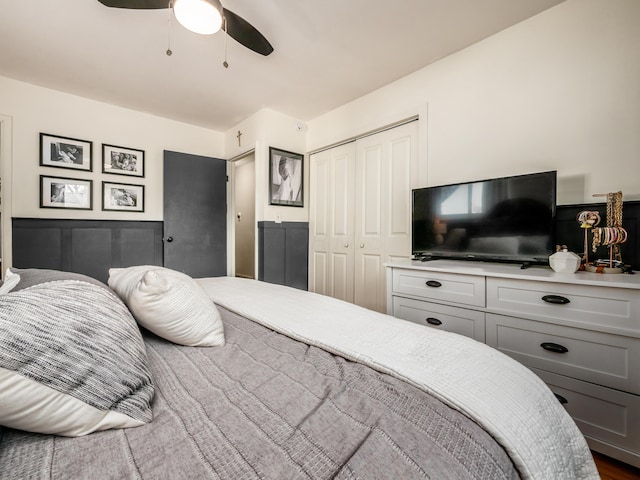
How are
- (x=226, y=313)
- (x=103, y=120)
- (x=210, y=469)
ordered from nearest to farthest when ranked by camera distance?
(x=210, y=469), (x=226, y=313), (x=103, y=120)

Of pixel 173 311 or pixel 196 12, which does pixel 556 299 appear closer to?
pixel 173 311

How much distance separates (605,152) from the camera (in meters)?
1.70

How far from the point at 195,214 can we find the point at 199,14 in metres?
2.63

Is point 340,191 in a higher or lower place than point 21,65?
lower

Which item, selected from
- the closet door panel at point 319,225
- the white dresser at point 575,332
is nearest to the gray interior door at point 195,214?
the closet door panel at point 319,225

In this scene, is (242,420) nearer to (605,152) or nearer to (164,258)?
(605,152)

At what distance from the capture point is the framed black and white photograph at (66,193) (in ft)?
9.43

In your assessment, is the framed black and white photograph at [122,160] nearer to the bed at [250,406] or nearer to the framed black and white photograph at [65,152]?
the framed black and white photograph at [65,152]

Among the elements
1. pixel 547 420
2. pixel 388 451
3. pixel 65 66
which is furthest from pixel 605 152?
pixel 65 66

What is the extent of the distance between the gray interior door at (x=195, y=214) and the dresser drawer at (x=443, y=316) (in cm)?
274

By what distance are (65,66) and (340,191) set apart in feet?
9.39

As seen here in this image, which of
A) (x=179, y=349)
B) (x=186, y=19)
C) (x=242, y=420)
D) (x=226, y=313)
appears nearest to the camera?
(x=242, y=420)

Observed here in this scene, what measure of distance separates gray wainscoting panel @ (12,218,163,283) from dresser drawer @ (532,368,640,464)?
3941 mm

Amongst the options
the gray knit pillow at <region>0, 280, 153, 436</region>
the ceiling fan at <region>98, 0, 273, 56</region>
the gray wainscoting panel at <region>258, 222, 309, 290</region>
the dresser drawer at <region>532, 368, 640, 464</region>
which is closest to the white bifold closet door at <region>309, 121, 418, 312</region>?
the gray wainscoting panel at <region>258, 222, 309, 290</region>
